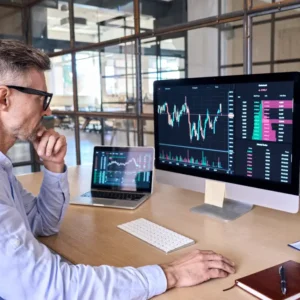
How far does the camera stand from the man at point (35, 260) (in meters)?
0.79

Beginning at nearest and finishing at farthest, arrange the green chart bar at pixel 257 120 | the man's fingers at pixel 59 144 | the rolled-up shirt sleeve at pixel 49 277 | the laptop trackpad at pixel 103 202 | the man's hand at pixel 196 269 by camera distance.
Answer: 1. the rolled-up shirt sleeve at pixel 49 277
2. the man's hand at pixel 196 269
3. the green chart bar at pixel 257 120
4. the man's fingers at pixel 59 144
5. the laptop trackpad at pixel 103 202

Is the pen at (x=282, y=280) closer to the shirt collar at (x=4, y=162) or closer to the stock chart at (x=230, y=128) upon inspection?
the stock chart at (x=230, y=128)

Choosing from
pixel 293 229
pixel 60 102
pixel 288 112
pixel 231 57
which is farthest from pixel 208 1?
pixel 60 102

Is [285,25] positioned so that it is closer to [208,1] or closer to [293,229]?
[208,1]

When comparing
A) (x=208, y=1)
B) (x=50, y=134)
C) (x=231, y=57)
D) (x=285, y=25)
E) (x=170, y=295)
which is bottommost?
(x=170, y=295)

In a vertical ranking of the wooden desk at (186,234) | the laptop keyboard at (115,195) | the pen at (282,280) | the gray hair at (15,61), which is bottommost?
the wooden desk at (186,234)

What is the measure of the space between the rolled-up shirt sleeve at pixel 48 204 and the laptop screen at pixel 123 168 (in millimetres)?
349

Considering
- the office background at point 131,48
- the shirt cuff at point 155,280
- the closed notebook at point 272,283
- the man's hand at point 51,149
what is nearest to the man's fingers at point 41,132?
the man's hand at point 51,149

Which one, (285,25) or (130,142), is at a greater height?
(285,25)

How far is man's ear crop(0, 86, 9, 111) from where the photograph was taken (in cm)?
93

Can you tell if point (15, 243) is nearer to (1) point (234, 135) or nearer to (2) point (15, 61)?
(2) point (15, 61)

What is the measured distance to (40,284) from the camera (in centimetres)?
79

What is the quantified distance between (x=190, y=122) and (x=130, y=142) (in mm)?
1414

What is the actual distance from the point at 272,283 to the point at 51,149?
812 mm
